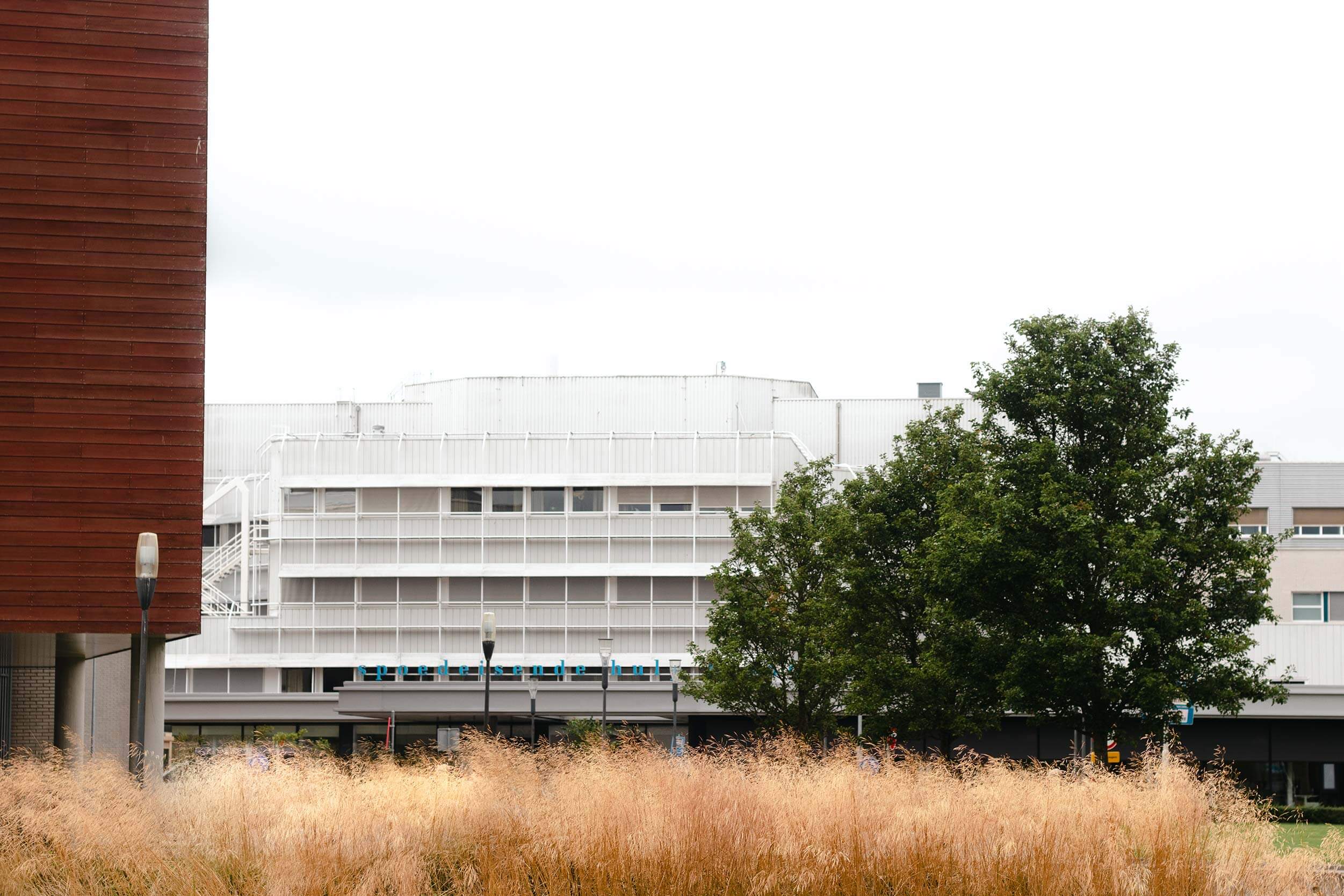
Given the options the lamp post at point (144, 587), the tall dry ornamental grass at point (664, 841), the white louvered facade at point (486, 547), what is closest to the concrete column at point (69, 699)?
the lamp post at point (144, 587)

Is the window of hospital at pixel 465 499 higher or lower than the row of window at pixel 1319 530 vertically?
higher

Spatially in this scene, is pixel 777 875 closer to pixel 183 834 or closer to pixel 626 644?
pixel 183 834


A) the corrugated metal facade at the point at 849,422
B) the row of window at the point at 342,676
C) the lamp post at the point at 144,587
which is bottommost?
the row of window at the point at 342,676

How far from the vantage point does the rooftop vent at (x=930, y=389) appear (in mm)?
80875

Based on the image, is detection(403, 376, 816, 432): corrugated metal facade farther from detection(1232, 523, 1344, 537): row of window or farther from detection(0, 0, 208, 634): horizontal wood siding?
detection(0, 0, 208, 634): horizontal wood siding

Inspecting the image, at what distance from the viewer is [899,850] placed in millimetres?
12781

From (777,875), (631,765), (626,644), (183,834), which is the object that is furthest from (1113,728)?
(626,644)

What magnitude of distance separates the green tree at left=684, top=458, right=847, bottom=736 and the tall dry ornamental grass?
23119 millimetres

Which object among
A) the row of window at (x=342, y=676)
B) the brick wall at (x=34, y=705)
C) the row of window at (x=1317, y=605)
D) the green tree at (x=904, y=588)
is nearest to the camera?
the brick wall at (x=34, y=705)

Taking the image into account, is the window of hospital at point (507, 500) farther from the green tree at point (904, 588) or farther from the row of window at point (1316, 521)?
the row of window at point (1316, 521)

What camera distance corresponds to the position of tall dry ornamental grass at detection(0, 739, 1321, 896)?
40.9 feet

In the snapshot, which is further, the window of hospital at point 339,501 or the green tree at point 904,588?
the window of hospital at point 339,501

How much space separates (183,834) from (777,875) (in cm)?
525

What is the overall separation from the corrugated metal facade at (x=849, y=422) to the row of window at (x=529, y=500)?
31.3 feet
